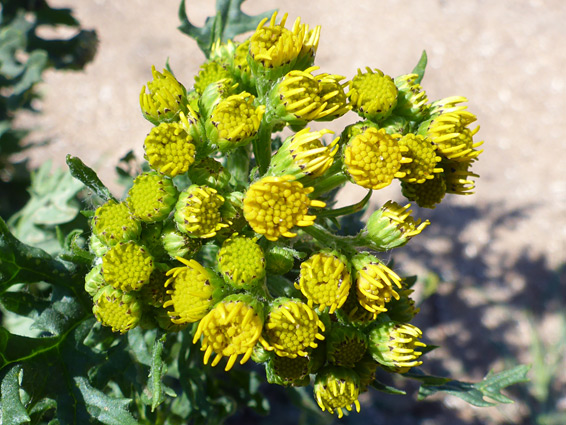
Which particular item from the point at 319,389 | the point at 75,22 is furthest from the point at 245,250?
the point at 75,22

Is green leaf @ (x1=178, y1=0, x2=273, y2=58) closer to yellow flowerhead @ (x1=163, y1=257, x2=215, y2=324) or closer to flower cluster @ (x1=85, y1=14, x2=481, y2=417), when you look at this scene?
flower cluster @ (x1=85, y1=14, x2=481, y2=417)

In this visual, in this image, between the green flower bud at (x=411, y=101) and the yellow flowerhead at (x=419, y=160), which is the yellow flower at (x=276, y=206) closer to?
the yellow flowerhead at (x=419, y=160)

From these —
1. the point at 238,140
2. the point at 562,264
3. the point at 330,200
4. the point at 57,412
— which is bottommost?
the point at 562,264

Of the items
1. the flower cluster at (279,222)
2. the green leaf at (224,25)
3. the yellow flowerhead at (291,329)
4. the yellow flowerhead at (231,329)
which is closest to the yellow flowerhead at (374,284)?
the flower cluster at (279,222)

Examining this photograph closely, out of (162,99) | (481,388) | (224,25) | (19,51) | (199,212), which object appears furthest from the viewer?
(19,51)

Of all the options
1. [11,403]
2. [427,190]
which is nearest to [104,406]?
[11,403]

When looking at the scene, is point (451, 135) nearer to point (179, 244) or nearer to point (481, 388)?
point (179, 244)

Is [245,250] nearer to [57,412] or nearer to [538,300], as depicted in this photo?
[57,412]
